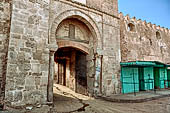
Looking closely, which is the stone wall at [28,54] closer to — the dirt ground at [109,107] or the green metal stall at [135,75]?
the dirt ground at [109,107]

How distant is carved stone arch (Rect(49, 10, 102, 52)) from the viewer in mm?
5062

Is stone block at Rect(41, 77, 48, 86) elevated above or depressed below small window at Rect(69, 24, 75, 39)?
below

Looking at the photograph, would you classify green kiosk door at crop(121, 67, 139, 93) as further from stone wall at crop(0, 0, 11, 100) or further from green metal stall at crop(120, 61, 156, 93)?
stone wall at crop(0, 0, 11, 100)

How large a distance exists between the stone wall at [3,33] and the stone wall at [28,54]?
0.21 m

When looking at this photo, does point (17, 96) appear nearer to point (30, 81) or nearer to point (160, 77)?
point (30, 81)

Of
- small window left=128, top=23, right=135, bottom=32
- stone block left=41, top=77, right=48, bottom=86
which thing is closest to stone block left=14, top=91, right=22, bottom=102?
stone block left=41, top=77, right=48, bottom=86

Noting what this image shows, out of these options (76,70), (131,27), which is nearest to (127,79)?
(76,70)

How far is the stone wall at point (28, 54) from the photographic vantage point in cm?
391

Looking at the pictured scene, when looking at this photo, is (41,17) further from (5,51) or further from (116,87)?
(116,87)

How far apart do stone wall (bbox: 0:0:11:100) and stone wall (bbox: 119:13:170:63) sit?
5943 mm

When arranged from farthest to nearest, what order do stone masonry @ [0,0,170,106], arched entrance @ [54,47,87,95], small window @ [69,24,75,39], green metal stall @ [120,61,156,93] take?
1. arched entrance @ [54,47,87,95]
2. green metal stall @ [120,61,156,93]
3. small window @ [69,24,75,39]
4. stone masonry @ [0,0,170,106]

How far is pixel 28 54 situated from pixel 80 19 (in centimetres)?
310

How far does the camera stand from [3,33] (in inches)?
158

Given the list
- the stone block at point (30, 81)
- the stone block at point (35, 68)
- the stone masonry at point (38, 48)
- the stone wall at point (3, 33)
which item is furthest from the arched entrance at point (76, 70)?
the stone wall at point (3, 33)
